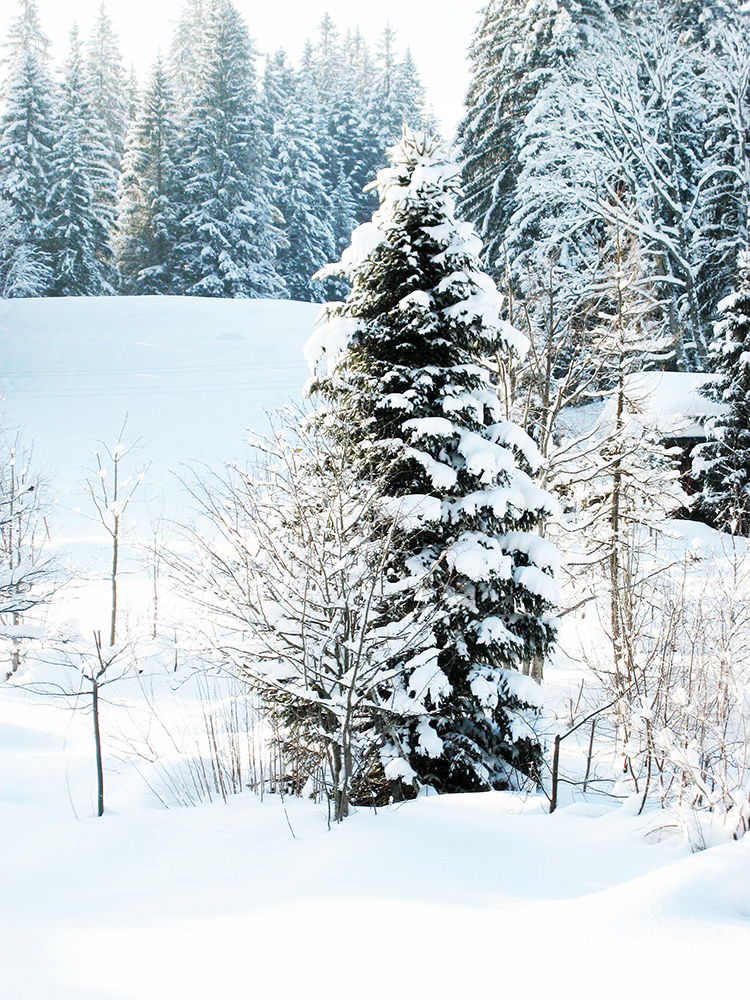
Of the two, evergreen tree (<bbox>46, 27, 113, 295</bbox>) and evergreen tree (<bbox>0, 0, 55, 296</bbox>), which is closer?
evergreen tree (<bbox>0, 0, 55, 296</bbox>)

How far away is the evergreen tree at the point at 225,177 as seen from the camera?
122ft

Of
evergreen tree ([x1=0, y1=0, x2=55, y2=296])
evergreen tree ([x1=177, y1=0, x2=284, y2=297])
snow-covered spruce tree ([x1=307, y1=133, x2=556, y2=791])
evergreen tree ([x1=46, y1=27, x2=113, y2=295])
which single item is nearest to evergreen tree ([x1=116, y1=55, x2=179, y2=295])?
evergreen tree ([x1=177, y1=0, x2=284, y2=297])

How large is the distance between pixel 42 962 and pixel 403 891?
1820mm

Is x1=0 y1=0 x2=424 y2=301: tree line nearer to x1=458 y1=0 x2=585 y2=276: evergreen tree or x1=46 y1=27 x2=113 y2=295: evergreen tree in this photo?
x1=46 y1=27 x2=113 y2=295: evergreen tree

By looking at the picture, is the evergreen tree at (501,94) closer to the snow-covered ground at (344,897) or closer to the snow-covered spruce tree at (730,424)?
the snow-covered spruce tree at (730,424)

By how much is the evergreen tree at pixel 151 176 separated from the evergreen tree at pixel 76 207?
1327mm

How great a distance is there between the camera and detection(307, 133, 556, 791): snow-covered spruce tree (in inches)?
274

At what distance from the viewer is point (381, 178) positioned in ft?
26.1

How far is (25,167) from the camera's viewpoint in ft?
117

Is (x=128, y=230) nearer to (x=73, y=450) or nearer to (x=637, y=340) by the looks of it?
(x=73, y=450)

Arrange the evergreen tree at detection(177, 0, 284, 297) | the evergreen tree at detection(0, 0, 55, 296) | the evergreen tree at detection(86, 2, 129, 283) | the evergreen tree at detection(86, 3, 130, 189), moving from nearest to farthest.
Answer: the evergreen tree at detection(0, 0, 55, 296), the evergreen tree at detection(177, 0, 284, 297), the evergreen tree at detection(86, 2, 129, 283), the evergreen tree at detection(86, 3, 130, 189)

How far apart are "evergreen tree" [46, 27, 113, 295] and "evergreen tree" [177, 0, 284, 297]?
4104 mm

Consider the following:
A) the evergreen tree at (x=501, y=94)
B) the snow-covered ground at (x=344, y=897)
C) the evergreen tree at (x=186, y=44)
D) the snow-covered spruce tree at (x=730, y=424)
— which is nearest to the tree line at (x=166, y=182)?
the evergreen tree at (x=186, y=44)

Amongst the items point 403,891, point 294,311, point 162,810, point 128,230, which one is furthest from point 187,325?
point 403,891
